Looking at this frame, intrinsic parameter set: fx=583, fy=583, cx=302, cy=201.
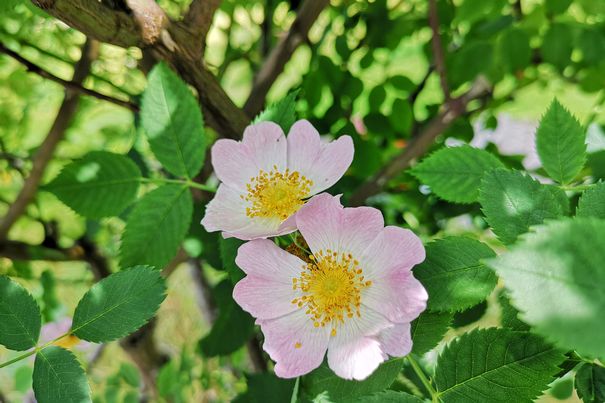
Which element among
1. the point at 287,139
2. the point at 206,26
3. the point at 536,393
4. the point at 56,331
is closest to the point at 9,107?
the point at 56,331

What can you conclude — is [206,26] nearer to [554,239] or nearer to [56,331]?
[554,239]

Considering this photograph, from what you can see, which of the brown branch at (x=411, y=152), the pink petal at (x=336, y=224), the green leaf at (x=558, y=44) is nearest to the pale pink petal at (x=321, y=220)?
the pink petal at (x=336, y=224)

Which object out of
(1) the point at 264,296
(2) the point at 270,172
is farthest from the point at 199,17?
(1) the point at 264,296

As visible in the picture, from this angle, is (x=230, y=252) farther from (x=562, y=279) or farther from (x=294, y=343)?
(x=562, y=279)

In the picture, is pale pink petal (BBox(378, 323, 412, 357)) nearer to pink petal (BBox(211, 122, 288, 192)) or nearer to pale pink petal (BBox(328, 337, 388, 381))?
pale pink petal (BBox(328, 337, 388, 381))

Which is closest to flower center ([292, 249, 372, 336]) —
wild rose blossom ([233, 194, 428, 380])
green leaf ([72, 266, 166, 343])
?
wild rose blossom ([233, 194, 428, 380])
